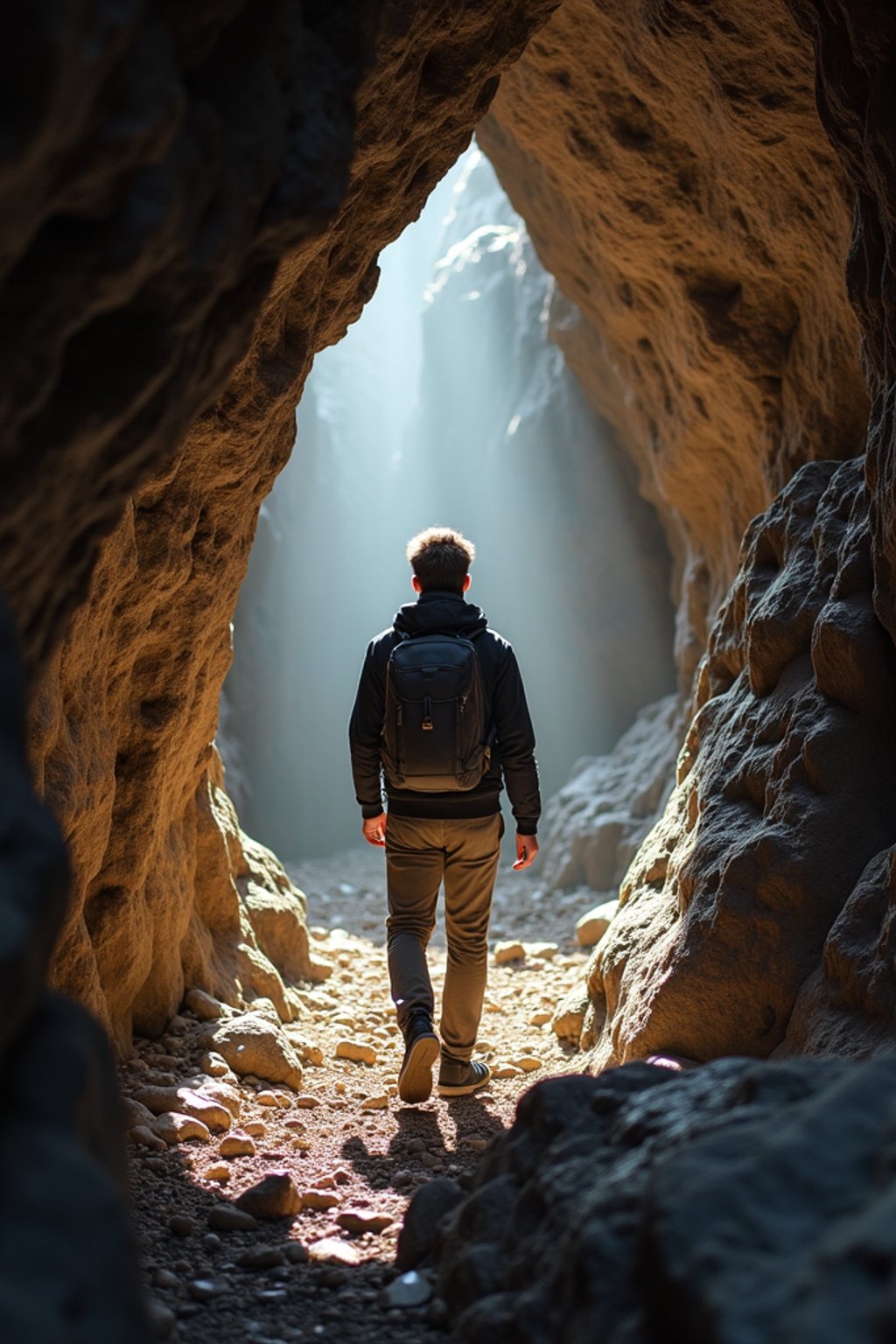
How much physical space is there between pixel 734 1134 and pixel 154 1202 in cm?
198

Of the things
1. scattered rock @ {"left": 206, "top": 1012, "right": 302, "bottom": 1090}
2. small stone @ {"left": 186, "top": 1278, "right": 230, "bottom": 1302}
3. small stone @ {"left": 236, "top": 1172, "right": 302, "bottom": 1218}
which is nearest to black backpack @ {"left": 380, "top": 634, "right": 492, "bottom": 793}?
scattered rock @ {"left": 206, "top": 1012, "right": 302, "bottom": 1090}

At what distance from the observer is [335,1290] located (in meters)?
2.40

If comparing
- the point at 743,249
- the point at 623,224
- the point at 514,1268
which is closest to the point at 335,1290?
the point at 514,1268

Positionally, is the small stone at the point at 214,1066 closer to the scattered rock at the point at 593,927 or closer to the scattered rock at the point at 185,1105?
the scattered rock at the point at 185,1105

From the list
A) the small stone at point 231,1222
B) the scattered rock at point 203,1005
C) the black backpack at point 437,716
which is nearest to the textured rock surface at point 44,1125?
the small stone at point 231,1222

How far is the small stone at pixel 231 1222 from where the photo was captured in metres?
2.81

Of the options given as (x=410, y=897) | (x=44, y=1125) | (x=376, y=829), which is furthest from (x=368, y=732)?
(x=44, y=1125)

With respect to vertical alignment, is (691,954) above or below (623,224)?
below

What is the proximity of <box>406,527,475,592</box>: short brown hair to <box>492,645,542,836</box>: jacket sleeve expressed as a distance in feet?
1.18

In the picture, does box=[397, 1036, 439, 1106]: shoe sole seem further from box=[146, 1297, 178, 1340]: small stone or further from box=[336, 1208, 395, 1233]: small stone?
box=[146, 1297, 178, 1340]: small stone

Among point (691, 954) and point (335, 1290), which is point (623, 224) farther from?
point (335, 1290)

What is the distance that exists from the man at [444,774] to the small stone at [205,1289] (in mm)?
1689

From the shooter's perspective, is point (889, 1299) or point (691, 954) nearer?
point (889, 1299)

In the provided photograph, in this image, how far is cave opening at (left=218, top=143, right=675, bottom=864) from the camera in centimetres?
1420
